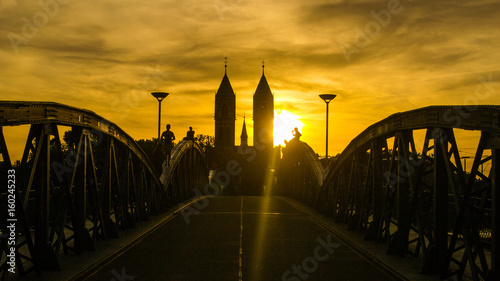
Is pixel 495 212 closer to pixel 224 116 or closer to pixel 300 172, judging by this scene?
pixel 300 172

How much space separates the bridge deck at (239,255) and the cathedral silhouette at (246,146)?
106849 millimetres

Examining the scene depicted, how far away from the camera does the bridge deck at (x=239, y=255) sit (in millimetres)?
12883

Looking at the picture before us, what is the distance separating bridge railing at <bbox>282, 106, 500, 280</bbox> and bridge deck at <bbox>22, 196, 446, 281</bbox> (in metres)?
1.05

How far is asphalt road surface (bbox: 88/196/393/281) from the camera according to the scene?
1286cm

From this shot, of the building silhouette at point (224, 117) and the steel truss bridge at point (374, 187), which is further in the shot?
the building silhouette at point (224, 117)

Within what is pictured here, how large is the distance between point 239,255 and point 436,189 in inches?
203

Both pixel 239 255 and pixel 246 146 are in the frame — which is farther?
pixel 246 146

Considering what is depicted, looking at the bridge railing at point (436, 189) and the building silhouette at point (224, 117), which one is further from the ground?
the building silhouette at point (224, 117)

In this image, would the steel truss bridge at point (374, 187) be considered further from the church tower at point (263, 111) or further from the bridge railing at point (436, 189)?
the church tower at point (263, 111)

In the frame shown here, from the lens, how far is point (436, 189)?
12.7 metres

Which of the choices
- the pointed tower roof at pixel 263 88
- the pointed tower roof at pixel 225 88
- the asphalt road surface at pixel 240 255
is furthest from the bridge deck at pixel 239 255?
the pointed tower roof at pixel 263 88

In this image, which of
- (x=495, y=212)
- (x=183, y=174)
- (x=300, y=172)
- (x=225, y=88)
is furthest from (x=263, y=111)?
(x=495, y=212)
